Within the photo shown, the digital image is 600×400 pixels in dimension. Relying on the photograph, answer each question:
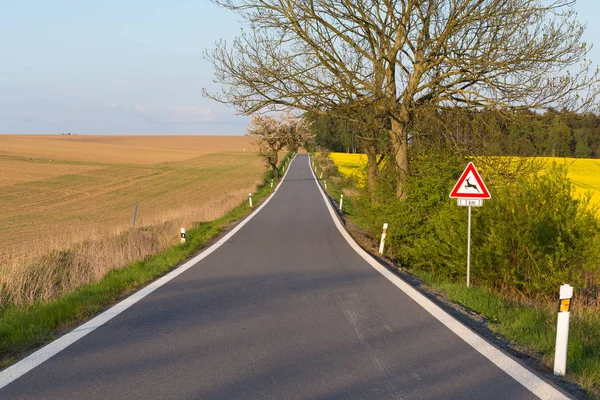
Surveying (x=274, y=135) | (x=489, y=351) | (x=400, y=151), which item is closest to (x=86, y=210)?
(x=274, y=135)

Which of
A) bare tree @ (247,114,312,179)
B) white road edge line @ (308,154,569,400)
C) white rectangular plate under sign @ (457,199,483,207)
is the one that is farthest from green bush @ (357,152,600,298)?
bare tree @ (247,114,312,179)

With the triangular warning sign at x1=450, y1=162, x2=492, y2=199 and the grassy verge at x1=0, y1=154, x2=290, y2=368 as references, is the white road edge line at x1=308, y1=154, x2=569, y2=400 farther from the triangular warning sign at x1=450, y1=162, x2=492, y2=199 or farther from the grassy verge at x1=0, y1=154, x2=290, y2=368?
the grassy verge at x1=0, y1=154, x2=290, y2=368

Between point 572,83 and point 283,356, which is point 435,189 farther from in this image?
point 283,356

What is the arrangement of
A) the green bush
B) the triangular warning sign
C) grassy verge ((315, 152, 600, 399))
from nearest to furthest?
grassy verge ((315, 152, 600, 399)) < the green bush < the triangular warning sign

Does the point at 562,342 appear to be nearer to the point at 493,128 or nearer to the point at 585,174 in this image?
the point at 493,128

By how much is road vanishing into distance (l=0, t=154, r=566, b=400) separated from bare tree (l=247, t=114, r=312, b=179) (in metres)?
41.4

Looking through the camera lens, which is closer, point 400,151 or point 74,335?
point 74,335

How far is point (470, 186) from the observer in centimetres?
1091

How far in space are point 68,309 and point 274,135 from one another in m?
43.7

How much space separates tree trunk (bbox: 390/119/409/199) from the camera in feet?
51.7

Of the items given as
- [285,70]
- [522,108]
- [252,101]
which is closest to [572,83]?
[522,108]

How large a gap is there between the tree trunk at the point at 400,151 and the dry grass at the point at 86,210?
6327 millimetres

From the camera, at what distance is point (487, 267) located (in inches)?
462

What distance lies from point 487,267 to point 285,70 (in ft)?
22.4
